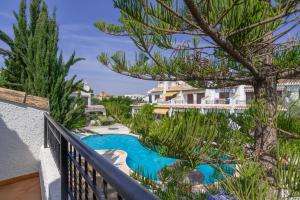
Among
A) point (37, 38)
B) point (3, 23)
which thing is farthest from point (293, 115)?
point (3, 23)

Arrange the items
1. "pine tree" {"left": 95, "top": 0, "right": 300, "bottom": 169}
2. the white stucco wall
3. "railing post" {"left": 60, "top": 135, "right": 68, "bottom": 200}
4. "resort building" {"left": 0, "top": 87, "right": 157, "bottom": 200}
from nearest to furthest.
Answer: "pine tree" {"left": 95, "top": 0, "right": 300, "bottom": 169}
"railing post" {"left": 60, "top": 135, "right": 68, "bottom": 200}
"resort building" {"left": 0, "top": 87, "right": 157, "bottom": 200}
the white stucco wall

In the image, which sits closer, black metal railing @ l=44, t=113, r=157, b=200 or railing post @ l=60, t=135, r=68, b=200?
black metal railing @ l=44, t=113, r=157, b=200

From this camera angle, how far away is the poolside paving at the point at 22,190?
12.0 feet

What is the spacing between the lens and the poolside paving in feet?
12.0

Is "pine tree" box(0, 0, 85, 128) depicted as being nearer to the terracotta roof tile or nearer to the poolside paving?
the terracotta roof tile

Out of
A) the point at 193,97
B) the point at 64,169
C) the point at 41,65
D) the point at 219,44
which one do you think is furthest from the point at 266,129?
the point at 193,97

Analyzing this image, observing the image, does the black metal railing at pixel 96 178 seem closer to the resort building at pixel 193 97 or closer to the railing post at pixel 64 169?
the railing post at pixel 64 169

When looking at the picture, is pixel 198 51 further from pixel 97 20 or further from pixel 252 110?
pixel 97 20

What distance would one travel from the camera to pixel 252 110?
2436 millimetres

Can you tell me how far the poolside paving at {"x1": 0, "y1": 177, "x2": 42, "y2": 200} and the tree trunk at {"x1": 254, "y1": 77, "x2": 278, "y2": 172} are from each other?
3.11m

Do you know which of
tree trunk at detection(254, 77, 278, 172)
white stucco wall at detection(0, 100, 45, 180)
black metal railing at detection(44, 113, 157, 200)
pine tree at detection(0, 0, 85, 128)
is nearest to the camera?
black metal railing at detection(44, 113, 157, 200)

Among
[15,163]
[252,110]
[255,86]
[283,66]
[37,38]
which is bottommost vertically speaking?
[15,163]

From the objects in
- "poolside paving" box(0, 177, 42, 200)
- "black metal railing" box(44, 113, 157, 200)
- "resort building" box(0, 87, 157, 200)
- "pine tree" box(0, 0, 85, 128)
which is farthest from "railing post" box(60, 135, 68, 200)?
"pine tree" box(0, 0, 85, 128)

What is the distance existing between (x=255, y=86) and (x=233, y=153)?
827 mm
